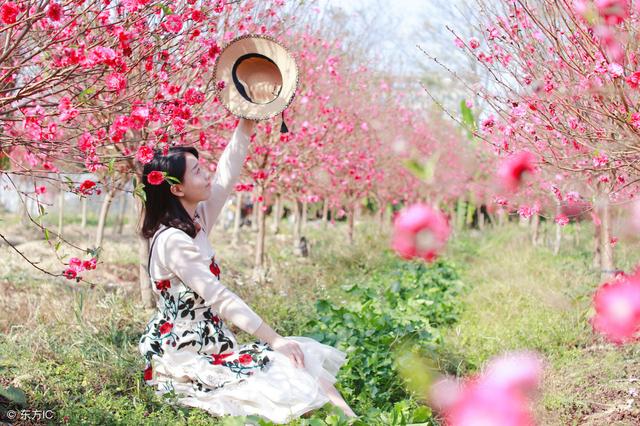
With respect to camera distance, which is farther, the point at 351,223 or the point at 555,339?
the point at 351,223

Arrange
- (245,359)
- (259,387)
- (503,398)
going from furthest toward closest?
(245,359) < (259,387) < (503,398)

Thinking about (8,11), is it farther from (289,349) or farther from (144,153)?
(289,349)

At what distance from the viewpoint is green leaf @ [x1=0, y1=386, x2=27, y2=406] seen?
8.27 feet

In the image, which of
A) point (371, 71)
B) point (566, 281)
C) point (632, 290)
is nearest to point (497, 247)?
point (371, 71)

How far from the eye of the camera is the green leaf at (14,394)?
8.27ft

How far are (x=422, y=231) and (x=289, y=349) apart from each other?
69.5 inches

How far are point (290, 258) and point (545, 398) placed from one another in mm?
5655

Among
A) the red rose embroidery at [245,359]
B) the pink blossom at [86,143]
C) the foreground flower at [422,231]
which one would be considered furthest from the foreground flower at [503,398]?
the pink blossom at [86,143]

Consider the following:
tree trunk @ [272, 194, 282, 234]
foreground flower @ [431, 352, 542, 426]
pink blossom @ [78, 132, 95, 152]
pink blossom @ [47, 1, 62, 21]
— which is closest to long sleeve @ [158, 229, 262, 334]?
pink blossom @ [78, 132, 95, 152]

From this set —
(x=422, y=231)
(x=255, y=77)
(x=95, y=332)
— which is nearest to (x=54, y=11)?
(x=255, y=77)

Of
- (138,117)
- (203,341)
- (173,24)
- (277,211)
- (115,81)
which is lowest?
(203,341)

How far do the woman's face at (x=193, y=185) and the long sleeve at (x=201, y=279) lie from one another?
191 mm

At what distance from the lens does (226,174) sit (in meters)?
3.01

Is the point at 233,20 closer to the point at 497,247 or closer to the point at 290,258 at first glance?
the point at 290,258
